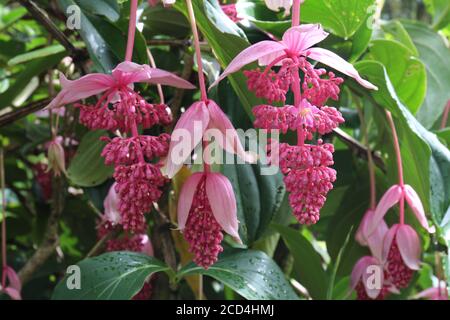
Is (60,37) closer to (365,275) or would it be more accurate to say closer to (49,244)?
(49,244)

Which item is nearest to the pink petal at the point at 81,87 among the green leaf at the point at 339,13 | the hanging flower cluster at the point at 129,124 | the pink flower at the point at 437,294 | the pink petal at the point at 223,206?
the hanging flower cluster at the point at 129,124

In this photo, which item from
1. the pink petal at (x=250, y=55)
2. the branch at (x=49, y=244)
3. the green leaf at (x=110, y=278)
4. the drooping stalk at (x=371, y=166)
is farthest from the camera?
the branch at (x=49, y=244)

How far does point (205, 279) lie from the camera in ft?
2.84

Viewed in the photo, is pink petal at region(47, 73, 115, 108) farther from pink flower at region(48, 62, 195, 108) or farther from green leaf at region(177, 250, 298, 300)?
green leaf at region(177, 250, 298, 300)

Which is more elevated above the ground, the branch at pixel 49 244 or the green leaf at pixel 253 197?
the green leaf at pixel 253 197

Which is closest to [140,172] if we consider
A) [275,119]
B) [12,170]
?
[275,119]

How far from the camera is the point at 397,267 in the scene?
24.3 inches

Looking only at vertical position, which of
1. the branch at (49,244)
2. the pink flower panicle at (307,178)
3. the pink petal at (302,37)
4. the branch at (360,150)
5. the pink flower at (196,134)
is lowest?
the branch at (49,244)

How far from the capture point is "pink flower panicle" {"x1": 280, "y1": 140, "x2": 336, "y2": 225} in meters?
0.42

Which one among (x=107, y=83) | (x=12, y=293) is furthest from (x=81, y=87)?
(x=12, y=293)

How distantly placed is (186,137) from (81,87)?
89 millimetres

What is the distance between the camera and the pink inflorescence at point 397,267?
0.62 metres

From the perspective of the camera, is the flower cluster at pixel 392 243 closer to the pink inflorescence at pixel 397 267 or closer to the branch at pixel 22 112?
the pink inflorescence at pixel 397 267
